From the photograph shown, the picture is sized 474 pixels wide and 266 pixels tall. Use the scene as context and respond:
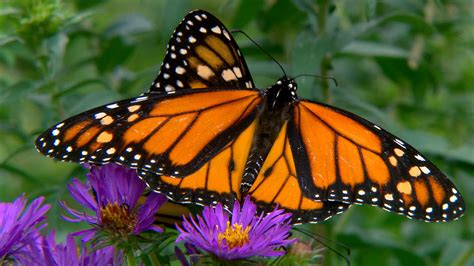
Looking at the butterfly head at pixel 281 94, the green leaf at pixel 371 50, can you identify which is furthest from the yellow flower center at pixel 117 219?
the green leaf at pixel 371 50

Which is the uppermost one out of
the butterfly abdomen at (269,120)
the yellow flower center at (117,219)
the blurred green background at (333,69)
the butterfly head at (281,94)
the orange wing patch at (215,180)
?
the blurred green background at (333,69)

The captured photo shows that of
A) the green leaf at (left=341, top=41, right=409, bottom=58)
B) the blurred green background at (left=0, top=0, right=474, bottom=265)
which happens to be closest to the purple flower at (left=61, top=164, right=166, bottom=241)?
the blurred green background at (left=0, top=0, right=474, bottom=265)

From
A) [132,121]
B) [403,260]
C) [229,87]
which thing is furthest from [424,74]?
[132,121]

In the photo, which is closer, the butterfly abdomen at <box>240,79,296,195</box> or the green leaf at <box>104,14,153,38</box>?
the butterfly abdomen at <box>240,79,296,195</box>

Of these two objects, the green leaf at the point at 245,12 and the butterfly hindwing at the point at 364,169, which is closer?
the butterfly hindwing at the point at 364,169

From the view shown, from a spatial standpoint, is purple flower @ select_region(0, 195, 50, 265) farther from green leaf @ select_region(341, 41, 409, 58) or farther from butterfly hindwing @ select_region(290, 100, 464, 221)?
green leaf @ select_region(341, 41, 409, 58)

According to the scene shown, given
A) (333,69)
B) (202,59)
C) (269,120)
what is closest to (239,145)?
(269,120)

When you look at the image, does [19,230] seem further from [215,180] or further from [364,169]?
[364,169]

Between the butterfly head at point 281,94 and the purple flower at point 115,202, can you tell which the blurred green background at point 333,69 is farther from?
the purple flower at point 115,202
